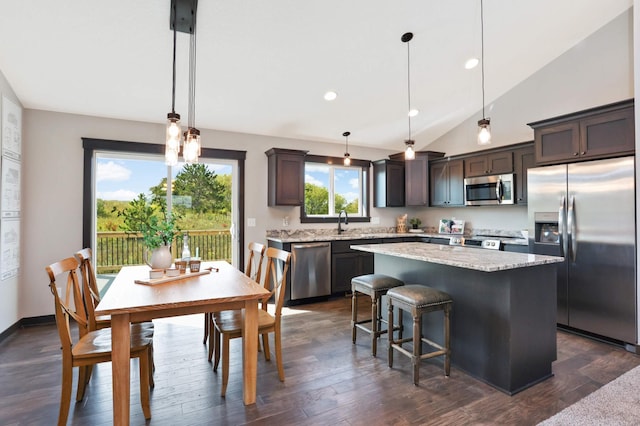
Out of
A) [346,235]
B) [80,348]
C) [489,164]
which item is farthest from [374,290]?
[489,164]

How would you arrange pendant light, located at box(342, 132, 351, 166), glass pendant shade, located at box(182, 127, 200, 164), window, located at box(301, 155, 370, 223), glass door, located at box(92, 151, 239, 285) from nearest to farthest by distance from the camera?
glass pendant shade, located at box(182, 127, 200, 164) < glass door, located at box(92, 151, 239, 285) < pendant light, located at box(342, 132, 351, 166) < window, located at box(301, 155, 370, 223)

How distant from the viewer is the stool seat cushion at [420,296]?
2398mm

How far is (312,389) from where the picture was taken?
231 centimetres

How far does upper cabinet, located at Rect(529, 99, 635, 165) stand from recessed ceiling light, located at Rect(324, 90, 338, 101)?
2389 mm

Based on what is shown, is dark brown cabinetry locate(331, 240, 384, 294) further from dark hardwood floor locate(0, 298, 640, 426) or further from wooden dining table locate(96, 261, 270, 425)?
wooden dining table locate(96, 261, 270, 425)

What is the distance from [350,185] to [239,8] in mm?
3526

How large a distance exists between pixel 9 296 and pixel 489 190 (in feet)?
19.5

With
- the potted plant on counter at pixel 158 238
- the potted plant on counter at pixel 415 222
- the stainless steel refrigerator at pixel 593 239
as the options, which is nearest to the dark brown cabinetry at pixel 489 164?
the stainless steel refrigerator at pixel 593 239

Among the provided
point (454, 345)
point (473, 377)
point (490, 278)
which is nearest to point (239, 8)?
point (490, 278)

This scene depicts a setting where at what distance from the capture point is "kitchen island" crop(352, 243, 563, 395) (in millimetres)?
2246

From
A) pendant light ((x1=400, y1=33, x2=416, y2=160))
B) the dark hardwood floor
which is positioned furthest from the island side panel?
Result: pendant light ((x1=400, y1=33, x2=416, y2=160))

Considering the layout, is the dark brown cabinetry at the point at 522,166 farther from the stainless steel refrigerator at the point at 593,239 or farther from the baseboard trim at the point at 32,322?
the baseboard trim at the point at 32,322

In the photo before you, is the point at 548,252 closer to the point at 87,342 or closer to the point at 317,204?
the point at 317,204

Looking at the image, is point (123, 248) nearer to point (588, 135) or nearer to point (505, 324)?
point (505, 324)
